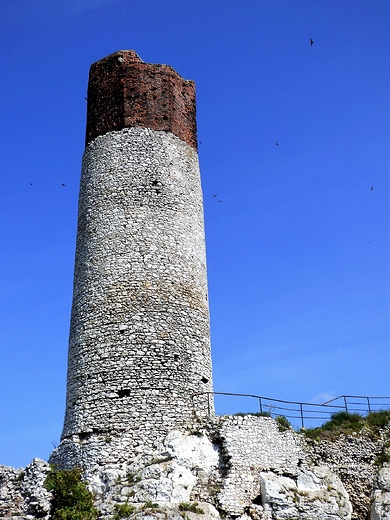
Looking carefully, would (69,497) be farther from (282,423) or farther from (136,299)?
(282,423)

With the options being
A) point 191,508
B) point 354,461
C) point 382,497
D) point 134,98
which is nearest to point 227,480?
point 191,508

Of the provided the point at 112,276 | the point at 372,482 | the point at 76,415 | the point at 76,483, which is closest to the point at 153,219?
the point at 112,276

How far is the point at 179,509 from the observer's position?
1809 centimetres

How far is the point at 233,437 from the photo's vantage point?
2033 centimetres

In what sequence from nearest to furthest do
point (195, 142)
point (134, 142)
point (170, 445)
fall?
1. point (170, 445)
2. point (134, 142)
3. point (195, 142)

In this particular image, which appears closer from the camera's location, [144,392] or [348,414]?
[144,392]

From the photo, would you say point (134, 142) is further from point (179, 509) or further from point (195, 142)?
point (179, 509)

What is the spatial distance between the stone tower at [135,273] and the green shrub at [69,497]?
1221mm

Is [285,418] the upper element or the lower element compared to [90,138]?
lower

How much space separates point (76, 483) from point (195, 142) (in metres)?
13.1

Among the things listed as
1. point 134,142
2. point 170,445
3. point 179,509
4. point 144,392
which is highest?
point 134,142

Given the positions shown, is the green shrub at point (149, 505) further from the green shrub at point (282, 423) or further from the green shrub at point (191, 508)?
the green shrub at point (282, 423)

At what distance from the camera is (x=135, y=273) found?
22.1m

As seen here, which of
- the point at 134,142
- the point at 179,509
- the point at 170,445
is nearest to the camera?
the point at 179,509
